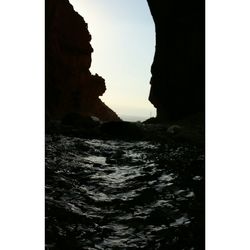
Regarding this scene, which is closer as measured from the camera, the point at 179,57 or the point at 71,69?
the point at 179,57

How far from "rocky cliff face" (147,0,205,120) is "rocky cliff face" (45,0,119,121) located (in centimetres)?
772

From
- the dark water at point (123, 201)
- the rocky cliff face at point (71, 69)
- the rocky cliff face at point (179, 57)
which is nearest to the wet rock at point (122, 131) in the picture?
the dark water at point (123, 201)

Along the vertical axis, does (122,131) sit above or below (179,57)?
below

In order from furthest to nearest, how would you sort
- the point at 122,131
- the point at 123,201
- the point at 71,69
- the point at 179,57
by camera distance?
1. the point at 71,69
2. the point at 179,57
3. the point at 122,131
4. the point at 123,201

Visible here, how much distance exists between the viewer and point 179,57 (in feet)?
67.3

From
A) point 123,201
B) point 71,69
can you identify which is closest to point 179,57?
point 71,69

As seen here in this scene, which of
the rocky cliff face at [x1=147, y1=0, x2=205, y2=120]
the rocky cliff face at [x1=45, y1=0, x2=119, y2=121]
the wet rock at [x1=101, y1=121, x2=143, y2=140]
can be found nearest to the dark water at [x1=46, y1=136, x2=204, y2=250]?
the wet rock at [x1=101, y1=121, x2=143, y2=140]

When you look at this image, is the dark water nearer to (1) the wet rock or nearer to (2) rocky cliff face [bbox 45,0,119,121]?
(1) the wet rock

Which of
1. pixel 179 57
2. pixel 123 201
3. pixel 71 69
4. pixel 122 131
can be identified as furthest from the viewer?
pixel 71 69

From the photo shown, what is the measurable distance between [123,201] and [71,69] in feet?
89.8

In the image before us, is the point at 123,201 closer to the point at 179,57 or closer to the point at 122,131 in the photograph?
the point at 122,131

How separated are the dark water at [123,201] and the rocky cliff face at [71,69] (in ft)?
62.5

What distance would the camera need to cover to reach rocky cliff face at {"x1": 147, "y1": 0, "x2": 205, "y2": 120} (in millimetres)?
19016
